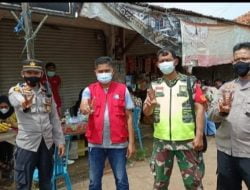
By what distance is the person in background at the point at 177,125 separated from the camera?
3.86 metres

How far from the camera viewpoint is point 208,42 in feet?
33.6

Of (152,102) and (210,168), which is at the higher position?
(152,102)

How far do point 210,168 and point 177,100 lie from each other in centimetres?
365

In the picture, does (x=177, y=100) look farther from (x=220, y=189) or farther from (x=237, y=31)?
(x=237, y=31)

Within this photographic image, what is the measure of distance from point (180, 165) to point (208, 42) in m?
6.81

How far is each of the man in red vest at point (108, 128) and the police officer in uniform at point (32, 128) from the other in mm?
415

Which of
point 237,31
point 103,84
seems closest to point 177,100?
point 103,84

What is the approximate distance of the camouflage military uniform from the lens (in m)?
3.87

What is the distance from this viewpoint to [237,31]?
37.5ft

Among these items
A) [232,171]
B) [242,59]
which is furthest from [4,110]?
[242,59]

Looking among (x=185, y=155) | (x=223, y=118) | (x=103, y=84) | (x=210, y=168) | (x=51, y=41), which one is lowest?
(x=210, y=168)

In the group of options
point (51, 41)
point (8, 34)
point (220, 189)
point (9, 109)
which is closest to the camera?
point (220, 189)

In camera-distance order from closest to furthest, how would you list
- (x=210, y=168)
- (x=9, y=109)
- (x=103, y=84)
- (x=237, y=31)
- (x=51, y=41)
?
(x=103, y=84)
(x=9, y=109)
(x=210, y=168)
(x=51, y=41)
(x=237, y=31)

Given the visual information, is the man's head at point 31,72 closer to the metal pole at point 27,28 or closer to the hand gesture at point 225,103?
the hand gesture at point 225,103
